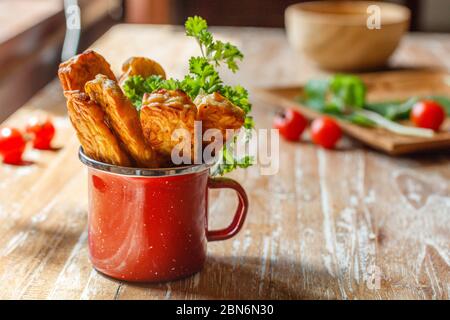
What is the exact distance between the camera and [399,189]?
1.50m

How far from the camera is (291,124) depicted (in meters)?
1.80

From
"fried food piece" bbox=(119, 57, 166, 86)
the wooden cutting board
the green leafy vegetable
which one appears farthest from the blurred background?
"fried food piece" bbox=(119, 57, 166, 86)

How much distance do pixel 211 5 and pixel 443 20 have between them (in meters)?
1.30

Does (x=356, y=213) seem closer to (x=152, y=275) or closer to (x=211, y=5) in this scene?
(x=152, y=275)

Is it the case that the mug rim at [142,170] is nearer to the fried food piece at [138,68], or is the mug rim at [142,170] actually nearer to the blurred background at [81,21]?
the fried food piece at [138,68]

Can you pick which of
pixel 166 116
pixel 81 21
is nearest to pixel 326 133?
pixel 166 116

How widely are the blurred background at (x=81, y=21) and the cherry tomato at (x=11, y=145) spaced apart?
0.42 metres

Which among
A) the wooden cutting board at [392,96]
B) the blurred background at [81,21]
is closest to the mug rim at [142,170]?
the wooden cutting board at [392,96]

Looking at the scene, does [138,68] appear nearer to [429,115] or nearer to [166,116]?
[166,116]

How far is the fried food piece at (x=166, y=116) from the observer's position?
36.4 inches

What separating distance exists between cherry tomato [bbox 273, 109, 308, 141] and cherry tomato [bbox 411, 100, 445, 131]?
26 cm

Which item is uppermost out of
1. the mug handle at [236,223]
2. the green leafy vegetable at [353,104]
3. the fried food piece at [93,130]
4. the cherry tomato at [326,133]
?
the fried food piece at [93,130]

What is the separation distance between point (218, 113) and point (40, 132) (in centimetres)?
79

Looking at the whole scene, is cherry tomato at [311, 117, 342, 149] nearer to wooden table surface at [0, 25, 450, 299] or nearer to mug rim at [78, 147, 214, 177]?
wooden table surface at [0, 25, 450, 299]
